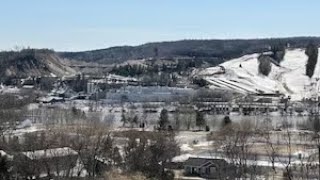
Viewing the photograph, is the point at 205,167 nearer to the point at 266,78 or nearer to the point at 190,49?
the point at 266,78

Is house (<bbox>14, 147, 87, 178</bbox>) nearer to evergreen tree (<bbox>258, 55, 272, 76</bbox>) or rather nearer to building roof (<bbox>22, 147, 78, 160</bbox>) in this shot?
building roof (<bbox>22, 147, 78, 160</bbox>)

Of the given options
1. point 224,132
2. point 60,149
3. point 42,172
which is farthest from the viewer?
point 224,132

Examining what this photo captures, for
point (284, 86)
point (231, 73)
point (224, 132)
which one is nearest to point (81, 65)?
point (231, 73)

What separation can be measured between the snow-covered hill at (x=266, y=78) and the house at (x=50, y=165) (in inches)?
1630

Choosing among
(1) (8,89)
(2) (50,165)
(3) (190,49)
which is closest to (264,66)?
(1) (8,89)

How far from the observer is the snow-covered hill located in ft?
202

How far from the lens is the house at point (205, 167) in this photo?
18547mm

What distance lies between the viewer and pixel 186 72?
7619 centimetres

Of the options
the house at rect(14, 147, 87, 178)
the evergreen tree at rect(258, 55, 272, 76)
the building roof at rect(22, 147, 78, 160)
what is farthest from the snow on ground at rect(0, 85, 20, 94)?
the house at rect(14, 147, 87, 178)

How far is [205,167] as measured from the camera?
19.5 metres

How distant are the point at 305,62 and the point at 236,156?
184ft

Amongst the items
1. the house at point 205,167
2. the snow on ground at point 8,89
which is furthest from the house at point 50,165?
the snow on ground at point 8,89

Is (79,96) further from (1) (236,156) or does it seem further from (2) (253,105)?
(1) (236,156)

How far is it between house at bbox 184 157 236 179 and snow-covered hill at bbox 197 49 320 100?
3776 centimetres
